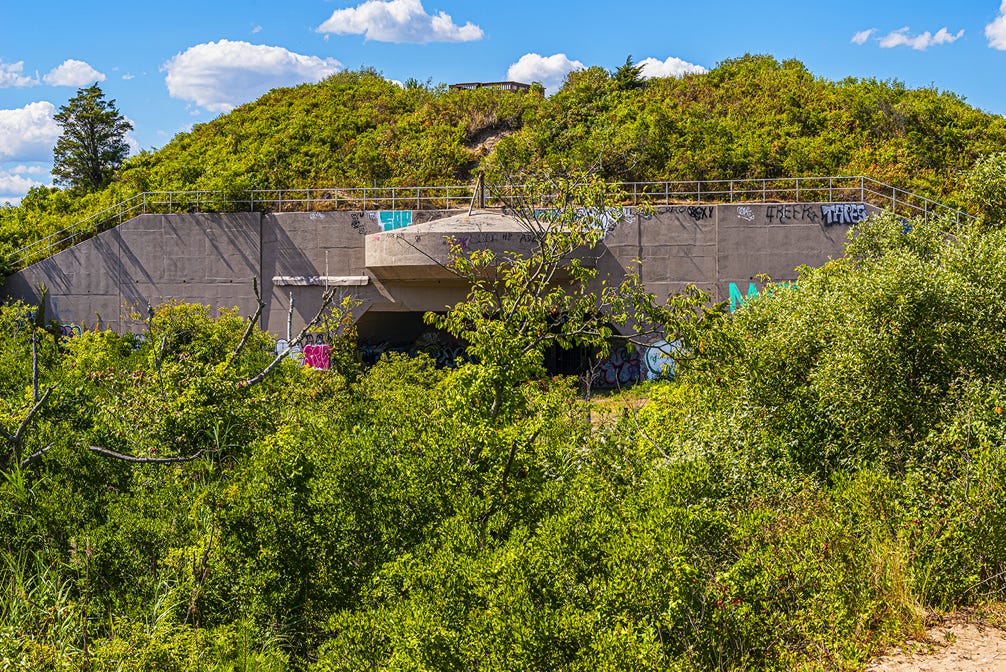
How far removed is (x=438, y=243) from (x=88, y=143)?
93.0ft

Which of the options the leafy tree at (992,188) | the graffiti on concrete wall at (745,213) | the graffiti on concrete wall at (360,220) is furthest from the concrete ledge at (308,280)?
the leafy tree at (992,188)

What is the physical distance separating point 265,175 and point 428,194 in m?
6.69

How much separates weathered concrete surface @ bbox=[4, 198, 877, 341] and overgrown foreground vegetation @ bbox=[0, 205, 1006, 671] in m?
15.1

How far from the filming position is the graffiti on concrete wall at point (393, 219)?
28.4 meters

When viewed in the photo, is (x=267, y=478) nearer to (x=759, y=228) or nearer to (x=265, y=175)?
(x=759, y=228)

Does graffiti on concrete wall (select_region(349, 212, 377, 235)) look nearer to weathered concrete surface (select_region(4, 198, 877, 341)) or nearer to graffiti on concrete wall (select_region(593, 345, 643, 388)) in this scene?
weathered concrete surface (select_region(4, 198, 877, 341))

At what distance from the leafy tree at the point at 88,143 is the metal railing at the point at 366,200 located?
1594 cm

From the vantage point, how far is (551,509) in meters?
7.25

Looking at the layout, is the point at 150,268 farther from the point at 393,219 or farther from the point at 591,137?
the point at 591,137

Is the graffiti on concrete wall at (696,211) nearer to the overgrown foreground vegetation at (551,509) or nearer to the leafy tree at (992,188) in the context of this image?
the leafy tree at (992,188)

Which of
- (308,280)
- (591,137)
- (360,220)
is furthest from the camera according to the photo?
(591,137)

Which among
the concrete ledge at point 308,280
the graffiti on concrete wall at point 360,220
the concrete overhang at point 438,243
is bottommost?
the concrete ledge at point 308,280

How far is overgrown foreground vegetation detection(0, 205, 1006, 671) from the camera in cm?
579

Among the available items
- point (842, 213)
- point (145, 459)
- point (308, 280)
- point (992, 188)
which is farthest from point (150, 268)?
point (992, 188)
